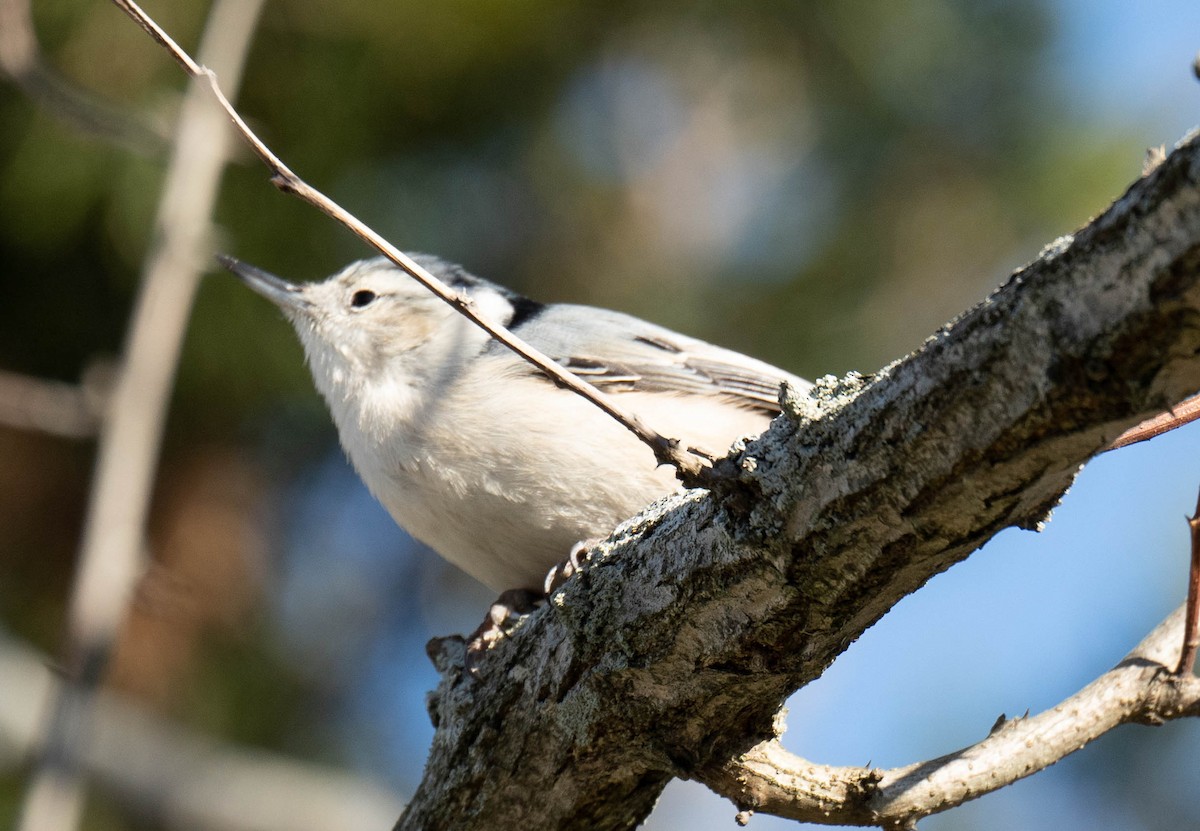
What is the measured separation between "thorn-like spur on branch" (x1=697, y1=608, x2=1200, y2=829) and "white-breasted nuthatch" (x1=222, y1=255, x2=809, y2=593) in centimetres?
64

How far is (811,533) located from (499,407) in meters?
1.18

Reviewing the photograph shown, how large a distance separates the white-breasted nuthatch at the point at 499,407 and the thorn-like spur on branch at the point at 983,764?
64 cm

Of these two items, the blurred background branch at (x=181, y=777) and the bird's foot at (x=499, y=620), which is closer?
the bird's foot at (x=499, y=620)

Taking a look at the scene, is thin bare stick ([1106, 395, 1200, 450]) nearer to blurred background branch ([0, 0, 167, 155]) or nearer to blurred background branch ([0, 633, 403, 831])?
blurred background branch ([0, 0, 167, 155])

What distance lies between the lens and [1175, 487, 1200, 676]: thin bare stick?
5.13 feet

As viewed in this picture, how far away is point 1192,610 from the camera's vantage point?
162cm

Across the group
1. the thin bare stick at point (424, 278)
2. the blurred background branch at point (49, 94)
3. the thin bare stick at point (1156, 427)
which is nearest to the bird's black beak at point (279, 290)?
the blurred background branch at point (49, 94)

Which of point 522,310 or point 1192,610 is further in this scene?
point 522,310

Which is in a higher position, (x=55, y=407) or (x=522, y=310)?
(x=522, y=310)

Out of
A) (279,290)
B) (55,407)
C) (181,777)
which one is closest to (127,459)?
(55,407)

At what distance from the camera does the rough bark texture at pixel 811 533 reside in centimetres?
108

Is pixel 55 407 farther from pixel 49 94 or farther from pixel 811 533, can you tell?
pixel 811 533

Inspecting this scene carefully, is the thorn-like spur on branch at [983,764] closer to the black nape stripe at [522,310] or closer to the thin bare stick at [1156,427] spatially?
the thin bare stick at [1156,427]

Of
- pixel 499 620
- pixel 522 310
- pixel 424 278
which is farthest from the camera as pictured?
pixel 522 310
